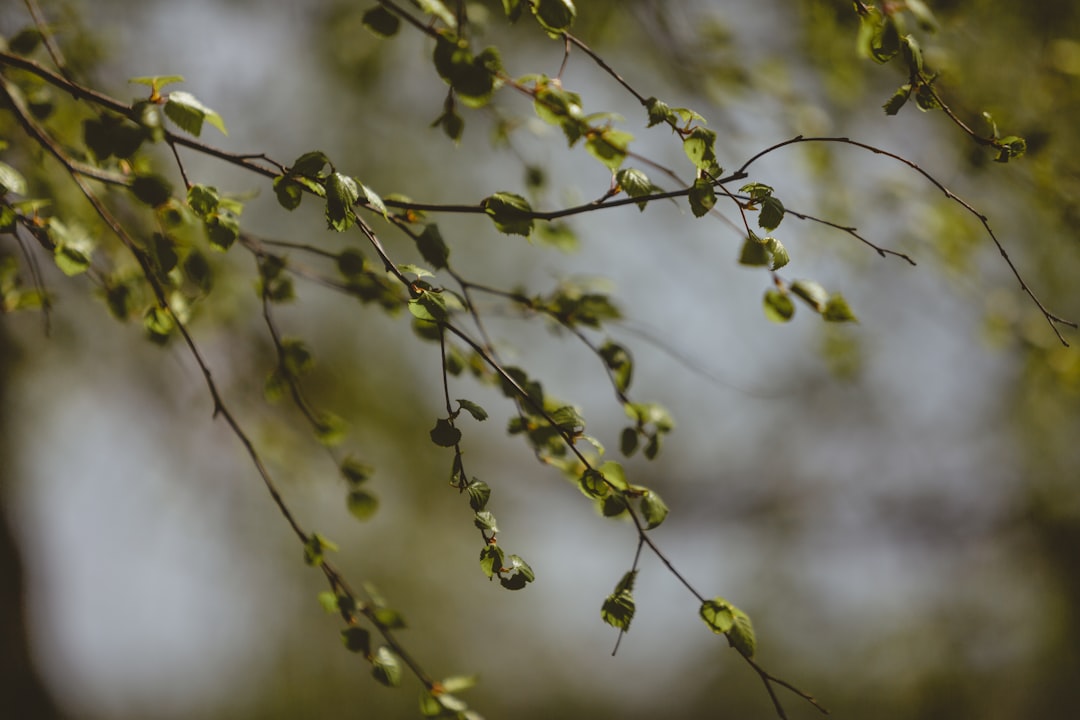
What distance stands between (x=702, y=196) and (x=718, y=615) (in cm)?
46

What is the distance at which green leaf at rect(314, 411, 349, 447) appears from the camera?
1105 millimetres

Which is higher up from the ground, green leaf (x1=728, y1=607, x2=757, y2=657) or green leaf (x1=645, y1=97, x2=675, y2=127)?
green leaf (x1=645, y1=97, x2=675, y2=127)

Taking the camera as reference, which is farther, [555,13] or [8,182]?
[8,182]

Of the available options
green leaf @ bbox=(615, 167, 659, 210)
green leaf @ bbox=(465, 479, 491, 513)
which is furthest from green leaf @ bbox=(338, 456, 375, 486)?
green leaf @ bbox=(615, 167, 659, 210)

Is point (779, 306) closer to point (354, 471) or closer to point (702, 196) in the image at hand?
point (702, 196)

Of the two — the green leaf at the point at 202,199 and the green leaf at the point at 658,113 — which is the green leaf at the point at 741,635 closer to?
the green leaf at the point at 658,113

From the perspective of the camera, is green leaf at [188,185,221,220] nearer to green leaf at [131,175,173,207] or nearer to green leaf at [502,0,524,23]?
green leaf at [131,175,173,207]

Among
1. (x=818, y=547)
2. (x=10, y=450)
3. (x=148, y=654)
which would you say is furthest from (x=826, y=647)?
(x=10, y=450)

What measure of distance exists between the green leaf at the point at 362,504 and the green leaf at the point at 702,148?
2.29ft

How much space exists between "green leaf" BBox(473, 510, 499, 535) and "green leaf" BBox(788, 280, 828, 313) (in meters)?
0.48

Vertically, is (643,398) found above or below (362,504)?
above

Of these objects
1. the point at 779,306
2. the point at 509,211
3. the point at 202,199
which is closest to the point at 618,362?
the point at 779,306

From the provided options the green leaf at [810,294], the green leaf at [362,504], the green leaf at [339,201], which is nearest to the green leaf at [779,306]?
the green leaf at [810,294]

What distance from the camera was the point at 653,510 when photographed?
0.80 metres
